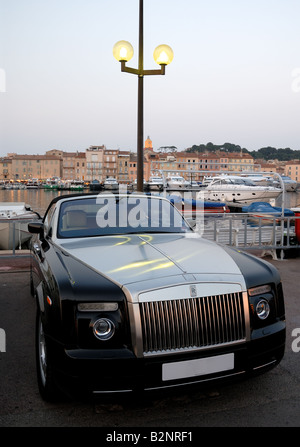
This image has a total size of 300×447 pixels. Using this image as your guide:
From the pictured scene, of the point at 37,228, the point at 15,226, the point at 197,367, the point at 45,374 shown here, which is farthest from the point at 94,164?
the point at 197,367

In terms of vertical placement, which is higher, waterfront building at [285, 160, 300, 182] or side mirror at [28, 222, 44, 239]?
waterfront building at [285, 160, 300, 182]

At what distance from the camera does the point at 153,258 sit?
11.3 ft

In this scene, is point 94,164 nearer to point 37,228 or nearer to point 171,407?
point 37,228

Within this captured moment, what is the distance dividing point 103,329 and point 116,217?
7.00 feet

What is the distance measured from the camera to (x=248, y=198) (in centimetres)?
3291

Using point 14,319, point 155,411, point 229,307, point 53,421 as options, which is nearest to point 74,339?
point 53,421

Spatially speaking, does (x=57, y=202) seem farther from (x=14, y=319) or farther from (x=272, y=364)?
(x=272, y=364)

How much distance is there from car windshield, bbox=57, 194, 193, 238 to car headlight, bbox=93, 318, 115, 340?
1708 mm

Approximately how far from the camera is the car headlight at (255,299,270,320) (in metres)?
3.16

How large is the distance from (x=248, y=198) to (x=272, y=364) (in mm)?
30728

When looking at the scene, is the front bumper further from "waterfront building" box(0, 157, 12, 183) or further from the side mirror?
"waterfront building" box(0, 157, 12, 183)

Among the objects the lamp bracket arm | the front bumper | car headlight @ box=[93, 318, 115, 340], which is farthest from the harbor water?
car headlight @ box=[93, 318, 115, 340]

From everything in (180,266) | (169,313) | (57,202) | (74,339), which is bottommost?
(74,339)

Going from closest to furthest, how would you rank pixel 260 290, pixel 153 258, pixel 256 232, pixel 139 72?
1. pixel 260 290
2. pixel 153 258
3. pixel 139 72
4. pixel 256 232
